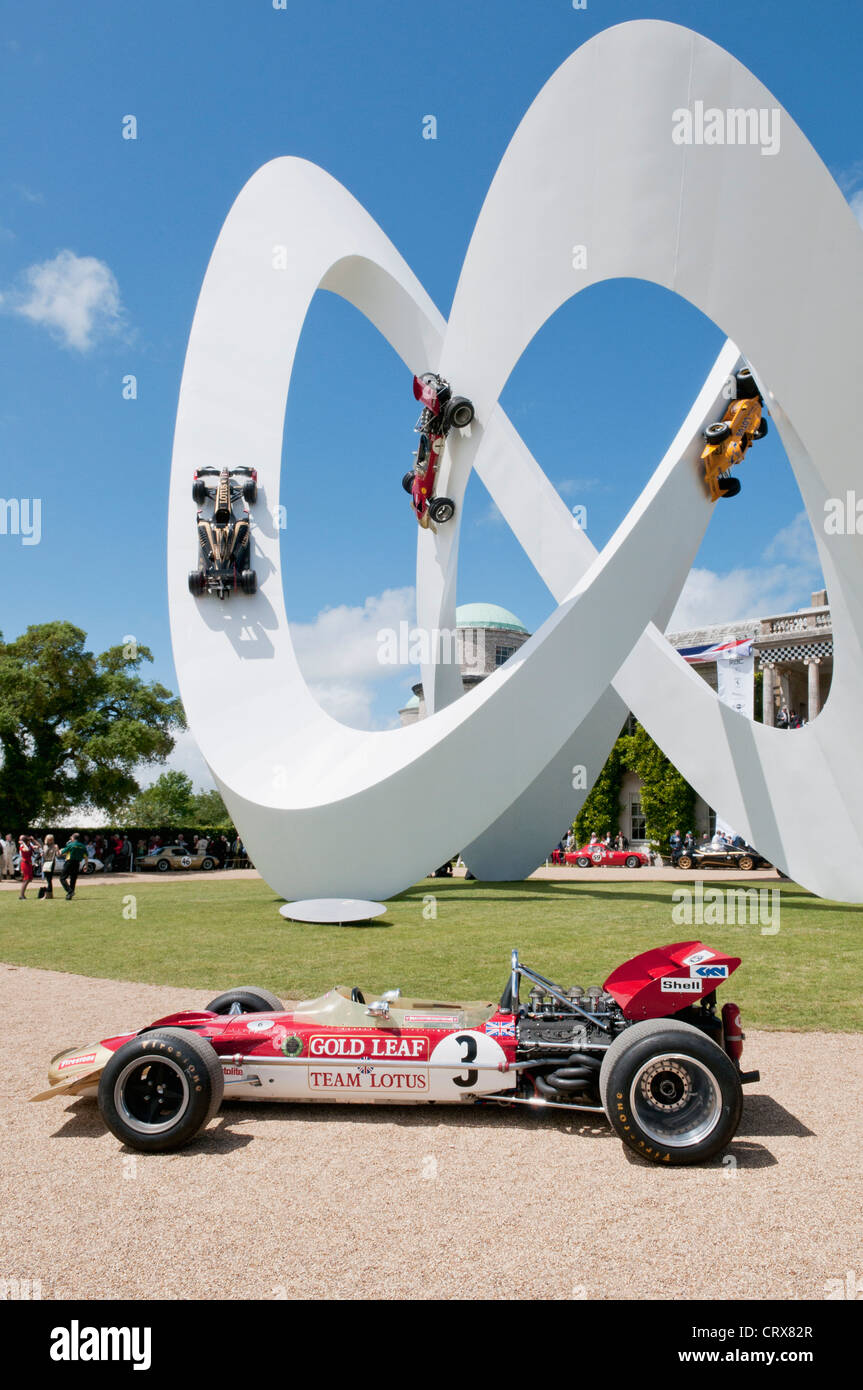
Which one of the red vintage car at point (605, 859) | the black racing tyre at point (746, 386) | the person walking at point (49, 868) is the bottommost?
the red vintage car at point (605, 859)

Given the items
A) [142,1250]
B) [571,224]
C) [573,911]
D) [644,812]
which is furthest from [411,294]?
[644,812]

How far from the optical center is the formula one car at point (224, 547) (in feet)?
66.9

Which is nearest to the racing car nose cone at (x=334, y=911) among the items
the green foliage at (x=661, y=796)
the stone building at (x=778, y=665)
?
the stone building at (x=778, y=665)

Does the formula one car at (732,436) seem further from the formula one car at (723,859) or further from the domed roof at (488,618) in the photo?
the domed roof at (488,618)

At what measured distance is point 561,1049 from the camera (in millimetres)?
5359

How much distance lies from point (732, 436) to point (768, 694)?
1260 inches

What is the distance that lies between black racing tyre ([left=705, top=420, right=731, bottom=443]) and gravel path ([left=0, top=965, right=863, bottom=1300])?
45.1ft

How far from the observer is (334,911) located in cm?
1502

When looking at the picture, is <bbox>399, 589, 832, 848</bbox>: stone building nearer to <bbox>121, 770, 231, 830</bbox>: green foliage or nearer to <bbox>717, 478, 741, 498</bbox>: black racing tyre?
<bbox>717, 478, 741, 498</bbox>: black racing tyre

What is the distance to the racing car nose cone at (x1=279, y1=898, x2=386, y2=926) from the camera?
14.8 metres

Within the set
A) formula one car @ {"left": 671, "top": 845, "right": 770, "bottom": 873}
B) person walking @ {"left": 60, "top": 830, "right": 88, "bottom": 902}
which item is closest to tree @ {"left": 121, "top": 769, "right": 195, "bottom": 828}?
formula one car @ {"left": 671, "top": 845, "right": 770, "bottom": 873}

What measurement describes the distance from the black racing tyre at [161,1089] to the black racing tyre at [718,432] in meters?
15.5

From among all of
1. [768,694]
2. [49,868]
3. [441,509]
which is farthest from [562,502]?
[768,694]
